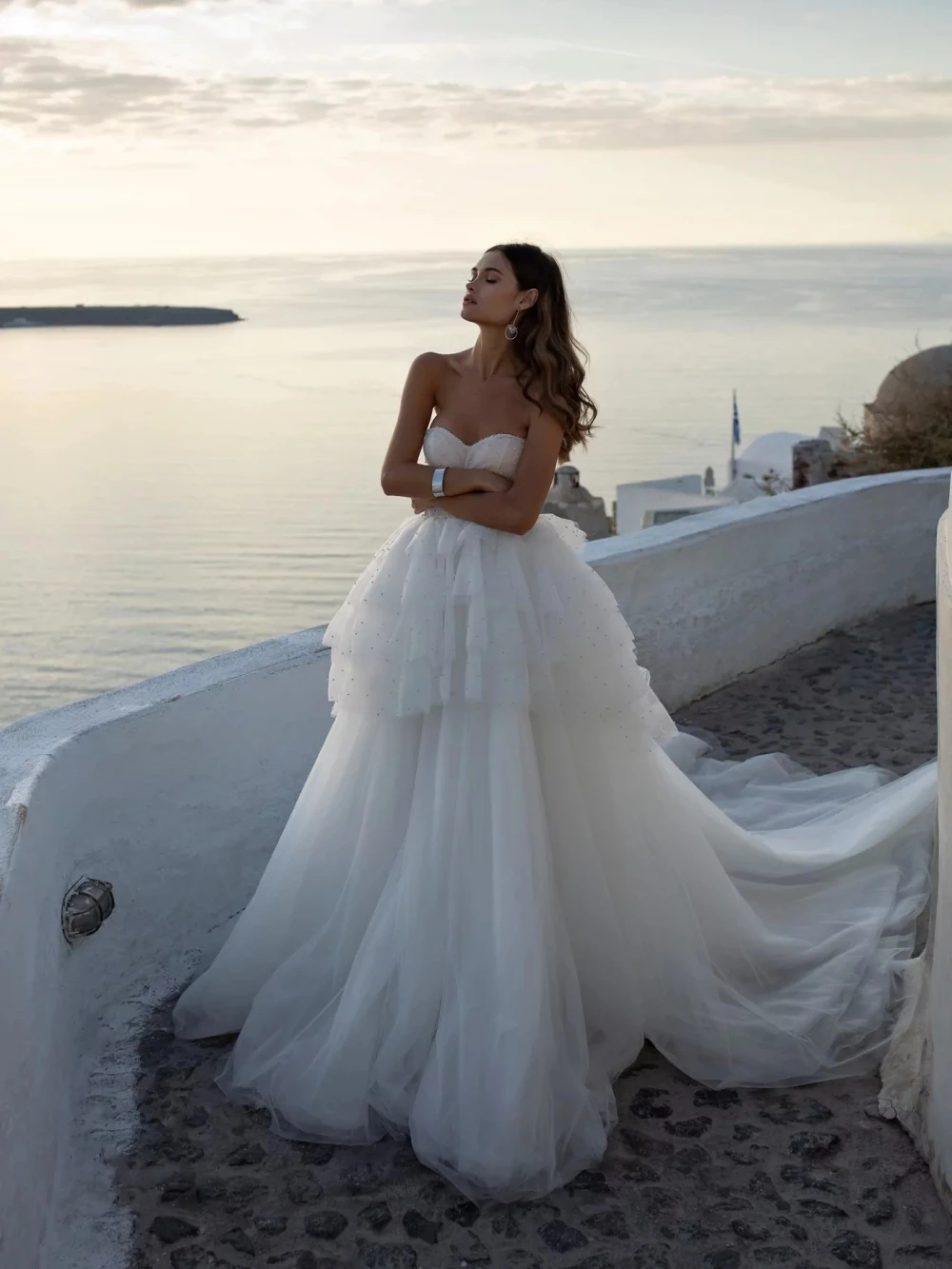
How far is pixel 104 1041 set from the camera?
10.8 ft

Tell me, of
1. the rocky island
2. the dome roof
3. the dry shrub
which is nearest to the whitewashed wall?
the dry shrub

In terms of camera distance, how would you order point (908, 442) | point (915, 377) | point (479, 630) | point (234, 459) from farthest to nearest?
point (234, 459) < point (915, 377) < point (908, 442) < point (479, 630)

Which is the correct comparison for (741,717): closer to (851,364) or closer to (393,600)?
(393,600)

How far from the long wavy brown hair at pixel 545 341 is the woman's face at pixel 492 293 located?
0.02 metres

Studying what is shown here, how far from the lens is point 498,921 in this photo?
2.84m

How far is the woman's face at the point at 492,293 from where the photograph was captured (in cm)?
308

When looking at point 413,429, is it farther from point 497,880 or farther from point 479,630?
point 497,880

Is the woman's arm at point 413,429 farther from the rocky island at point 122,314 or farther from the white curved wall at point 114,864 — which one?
the rocky island at point 122,314

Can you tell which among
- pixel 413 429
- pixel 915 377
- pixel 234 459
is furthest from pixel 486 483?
pixel 234 459

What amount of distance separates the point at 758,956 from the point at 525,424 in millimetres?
1439

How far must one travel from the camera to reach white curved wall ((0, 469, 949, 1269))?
251cm

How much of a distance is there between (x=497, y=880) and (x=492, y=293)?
1.30 m

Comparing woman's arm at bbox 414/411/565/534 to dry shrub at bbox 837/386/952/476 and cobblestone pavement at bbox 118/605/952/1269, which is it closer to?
cobblestone pavement at bbox 118/605/952/1269

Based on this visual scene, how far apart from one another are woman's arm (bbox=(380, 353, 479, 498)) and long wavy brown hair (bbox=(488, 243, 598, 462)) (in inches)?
8.5
